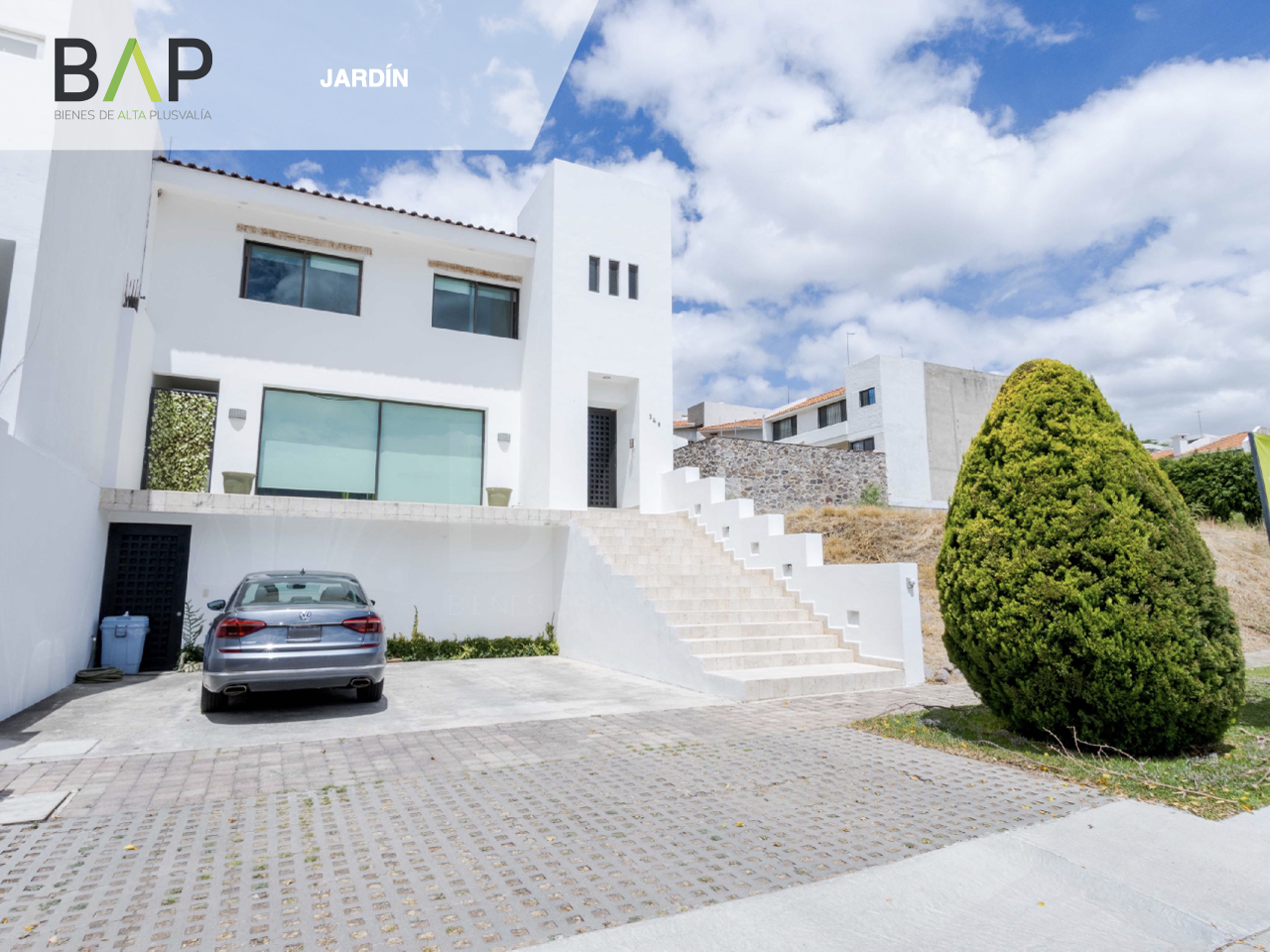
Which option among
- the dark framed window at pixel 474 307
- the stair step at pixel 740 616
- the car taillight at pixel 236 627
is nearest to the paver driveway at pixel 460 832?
the car taillight at pixel 236 627

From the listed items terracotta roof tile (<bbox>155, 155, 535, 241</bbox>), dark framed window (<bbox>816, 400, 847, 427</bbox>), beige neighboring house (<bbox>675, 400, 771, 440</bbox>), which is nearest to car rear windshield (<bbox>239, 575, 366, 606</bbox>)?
terracotta roof tile (<bbox>155, 155, 535, 241</bbox>)

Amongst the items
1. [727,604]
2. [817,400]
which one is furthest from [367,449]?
[817,400]

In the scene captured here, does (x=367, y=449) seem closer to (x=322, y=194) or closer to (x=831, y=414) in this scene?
(x=322, y=194)

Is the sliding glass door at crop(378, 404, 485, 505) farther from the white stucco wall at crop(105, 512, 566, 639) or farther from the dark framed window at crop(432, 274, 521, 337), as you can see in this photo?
the white stucco wall at crop(105, 512, 566, 639)

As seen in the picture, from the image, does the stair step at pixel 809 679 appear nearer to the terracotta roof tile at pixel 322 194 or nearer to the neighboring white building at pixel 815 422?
the terracotta roof tile at pixel 322 194

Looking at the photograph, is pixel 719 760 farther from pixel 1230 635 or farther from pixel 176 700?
pixel 176 700

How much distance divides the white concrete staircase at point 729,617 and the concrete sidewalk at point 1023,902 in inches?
177

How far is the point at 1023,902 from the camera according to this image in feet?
10.4

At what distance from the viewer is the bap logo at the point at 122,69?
8.05m

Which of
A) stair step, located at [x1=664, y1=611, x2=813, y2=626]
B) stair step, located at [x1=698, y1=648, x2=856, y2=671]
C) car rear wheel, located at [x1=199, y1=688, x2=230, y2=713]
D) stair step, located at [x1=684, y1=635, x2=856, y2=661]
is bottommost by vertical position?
car rear wheel, located at [x1=199, y1=688, x2=230, y2=713]

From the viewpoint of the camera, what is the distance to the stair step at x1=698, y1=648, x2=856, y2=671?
8.98 m

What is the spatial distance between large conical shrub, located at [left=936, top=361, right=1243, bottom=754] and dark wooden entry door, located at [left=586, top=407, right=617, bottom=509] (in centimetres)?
1040

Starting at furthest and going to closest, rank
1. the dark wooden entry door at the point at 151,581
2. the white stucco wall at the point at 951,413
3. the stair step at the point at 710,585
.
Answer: the white stucco wall at the point at 951,413, the stair step at the point at 710,585, the dark wooden entry door at the point at 151,581

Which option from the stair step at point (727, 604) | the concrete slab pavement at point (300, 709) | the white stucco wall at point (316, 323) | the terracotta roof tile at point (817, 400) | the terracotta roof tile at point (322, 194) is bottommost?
the concrete slab pavement at point (300, 709)
